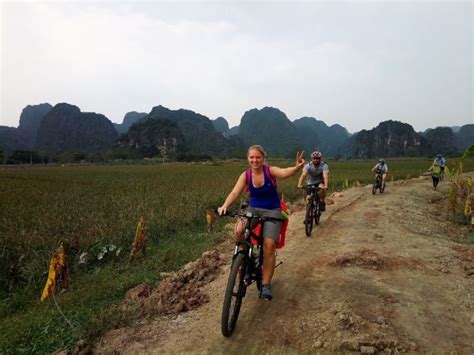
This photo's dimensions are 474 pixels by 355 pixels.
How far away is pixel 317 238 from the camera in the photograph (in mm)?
7500

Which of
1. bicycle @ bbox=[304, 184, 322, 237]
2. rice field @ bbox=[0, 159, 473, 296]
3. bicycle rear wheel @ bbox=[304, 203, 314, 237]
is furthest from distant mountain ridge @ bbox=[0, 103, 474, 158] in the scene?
bicycle rear wheel @ bbox=[304, 203, 314, 237]

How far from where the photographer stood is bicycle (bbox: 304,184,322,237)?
7.70m

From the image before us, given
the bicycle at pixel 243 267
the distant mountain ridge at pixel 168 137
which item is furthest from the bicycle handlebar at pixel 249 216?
Answer: the distant mountain ridge at pixel 168 137

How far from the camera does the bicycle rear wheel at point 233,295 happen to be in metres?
3.52

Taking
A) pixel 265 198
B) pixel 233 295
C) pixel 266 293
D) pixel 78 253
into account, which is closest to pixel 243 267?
pixel 233 295

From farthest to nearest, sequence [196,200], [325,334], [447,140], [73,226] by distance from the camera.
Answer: [447,140] → [196,200] → [73,226] → [325,334]

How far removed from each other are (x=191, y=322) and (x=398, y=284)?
2.91m

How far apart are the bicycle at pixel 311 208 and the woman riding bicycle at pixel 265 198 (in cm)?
368

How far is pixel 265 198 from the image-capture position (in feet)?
13.7

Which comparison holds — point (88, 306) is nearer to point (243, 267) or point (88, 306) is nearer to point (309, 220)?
point (243, 267)

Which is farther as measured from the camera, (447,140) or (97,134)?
(97,134)

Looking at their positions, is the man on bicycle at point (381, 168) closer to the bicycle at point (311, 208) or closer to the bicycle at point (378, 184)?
the bicycle at point (378, 184)

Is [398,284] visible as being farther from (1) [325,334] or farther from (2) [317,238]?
(2) [317,238]

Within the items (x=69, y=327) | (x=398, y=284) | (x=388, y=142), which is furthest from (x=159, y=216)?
(x=388, y=142)
